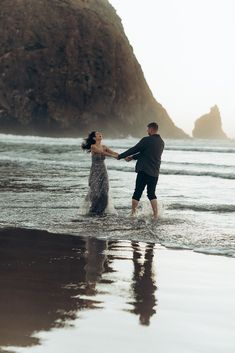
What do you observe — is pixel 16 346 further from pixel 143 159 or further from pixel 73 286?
pixel 143 159

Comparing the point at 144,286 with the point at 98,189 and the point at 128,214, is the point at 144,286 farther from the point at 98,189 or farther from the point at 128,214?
the point at 128,214

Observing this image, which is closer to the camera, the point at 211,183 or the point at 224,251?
the point at 224,251

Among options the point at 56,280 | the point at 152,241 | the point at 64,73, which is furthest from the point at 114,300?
the point at 64,73

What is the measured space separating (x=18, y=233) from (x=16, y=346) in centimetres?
465

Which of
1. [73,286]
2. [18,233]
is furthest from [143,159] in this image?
[73,286]

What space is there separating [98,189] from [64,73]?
10127cm

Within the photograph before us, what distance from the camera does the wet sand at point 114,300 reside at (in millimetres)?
3479

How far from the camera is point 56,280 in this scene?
5.06 metres

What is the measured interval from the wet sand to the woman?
3.63 metres

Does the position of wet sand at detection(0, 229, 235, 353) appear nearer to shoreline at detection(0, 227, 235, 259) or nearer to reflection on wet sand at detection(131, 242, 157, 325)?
reflection on wet sand at detection(131, 242, 157, 325)

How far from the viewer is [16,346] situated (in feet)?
10.9

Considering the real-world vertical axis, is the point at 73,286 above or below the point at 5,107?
below

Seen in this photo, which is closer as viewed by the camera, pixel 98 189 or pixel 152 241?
pixel 152 241

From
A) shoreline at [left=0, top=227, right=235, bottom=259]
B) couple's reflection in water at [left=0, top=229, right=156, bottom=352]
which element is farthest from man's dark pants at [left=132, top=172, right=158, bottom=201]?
couple's reflection in water at [left=0, top=229, right=156, bottom=352]
